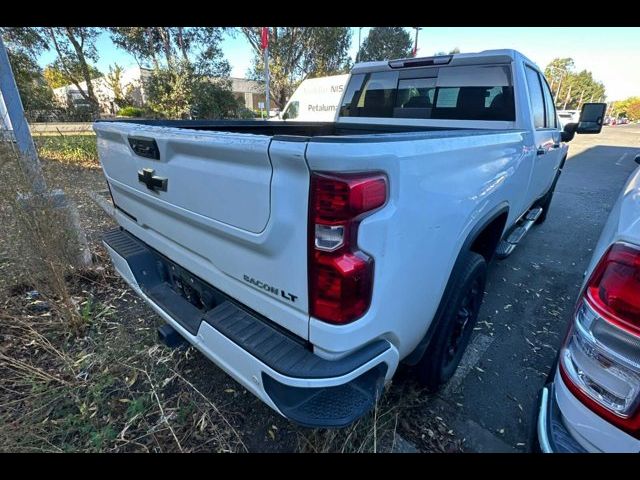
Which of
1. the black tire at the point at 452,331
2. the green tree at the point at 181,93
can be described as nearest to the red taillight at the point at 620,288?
the black tire at the point at 452,331

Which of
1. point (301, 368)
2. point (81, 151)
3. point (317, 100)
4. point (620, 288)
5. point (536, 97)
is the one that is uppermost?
point (317, 100)

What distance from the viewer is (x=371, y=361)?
1.42m

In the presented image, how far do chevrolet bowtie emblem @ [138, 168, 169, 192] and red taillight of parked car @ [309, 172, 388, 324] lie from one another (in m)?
1.04

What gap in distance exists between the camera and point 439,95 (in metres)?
3.35

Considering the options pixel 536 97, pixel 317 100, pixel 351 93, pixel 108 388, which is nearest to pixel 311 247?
pixel 108 388

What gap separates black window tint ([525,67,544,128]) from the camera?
3196mm

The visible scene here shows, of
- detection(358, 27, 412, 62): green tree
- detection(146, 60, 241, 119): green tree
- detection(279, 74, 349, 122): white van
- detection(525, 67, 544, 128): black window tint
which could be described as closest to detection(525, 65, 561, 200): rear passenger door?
detection(525, 67, 544, 128): black window tint

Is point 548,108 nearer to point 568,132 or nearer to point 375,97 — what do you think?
point 568,132

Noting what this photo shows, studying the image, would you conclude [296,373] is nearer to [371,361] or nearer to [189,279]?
[371,361]

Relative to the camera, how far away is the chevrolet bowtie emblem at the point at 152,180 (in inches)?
72.3

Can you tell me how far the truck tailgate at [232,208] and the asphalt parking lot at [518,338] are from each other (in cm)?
122

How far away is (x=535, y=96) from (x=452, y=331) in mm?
2765

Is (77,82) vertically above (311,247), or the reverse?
(77,82)
